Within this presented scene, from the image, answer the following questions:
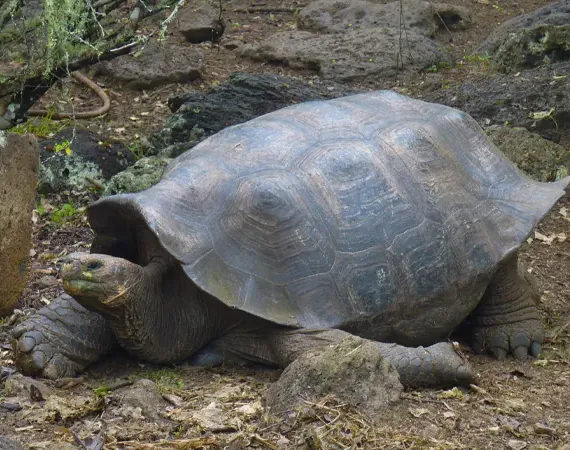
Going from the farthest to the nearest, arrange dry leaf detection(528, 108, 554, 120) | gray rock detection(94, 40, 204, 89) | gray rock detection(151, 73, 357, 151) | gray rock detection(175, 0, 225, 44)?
gray rock detection(175, 0, 225, 44), gray rock detection(94, 40, 204, 89), dry leaf detection(528, 108, 554, 120), gray rock detection(151, 73, 357, 151)

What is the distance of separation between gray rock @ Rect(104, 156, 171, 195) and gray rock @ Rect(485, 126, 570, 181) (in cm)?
228

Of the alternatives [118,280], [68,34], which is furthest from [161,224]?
[68,34]

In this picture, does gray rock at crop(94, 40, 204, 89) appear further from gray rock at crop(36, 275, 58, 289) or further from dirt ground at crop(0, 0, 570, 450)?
gray rock at crop(36, 275, 58, 289)

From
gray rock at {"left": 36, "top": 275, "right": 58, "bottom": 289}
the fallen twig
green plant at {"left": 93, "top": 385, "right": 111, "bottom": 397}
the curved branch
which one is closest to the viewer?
green plant at {"left": 93, "top": 385, "right": 111, "bottom": 397}

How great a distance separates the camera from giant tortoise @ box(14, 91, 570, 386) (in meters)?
4.30

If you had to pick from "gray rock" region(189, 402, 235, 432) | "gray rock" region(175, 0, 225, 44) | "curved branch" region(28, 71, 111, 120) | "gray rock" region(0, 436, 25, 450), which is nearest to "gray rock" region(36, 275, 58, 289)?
"gray rock" region(189, 402, 235, 432)

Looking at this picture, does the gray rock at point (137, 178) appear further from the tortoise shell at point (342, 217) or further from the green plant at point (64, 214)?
the tortoise shell at point (342, 217)

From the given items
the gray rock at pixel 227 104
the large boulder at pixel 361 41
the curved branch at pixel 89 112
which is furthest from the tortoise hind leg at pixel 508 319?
the curved branch at pixel 89 112

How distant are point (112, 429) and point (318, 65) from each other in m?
7.00

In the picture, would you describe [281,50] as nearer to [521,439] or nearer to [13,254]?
[13,254]

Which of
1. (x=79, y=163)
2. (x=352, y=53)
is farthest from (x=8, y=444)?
(x=352, y=53)

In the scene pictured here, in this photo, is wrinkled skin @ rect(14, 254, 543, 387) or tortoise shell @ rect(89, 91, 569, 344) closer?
wrinkled skin @ rect(14, 254, 543, 387)

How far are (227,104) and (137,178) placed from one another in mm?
Result: 1310

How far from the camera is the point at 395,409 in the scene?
3.73 m
